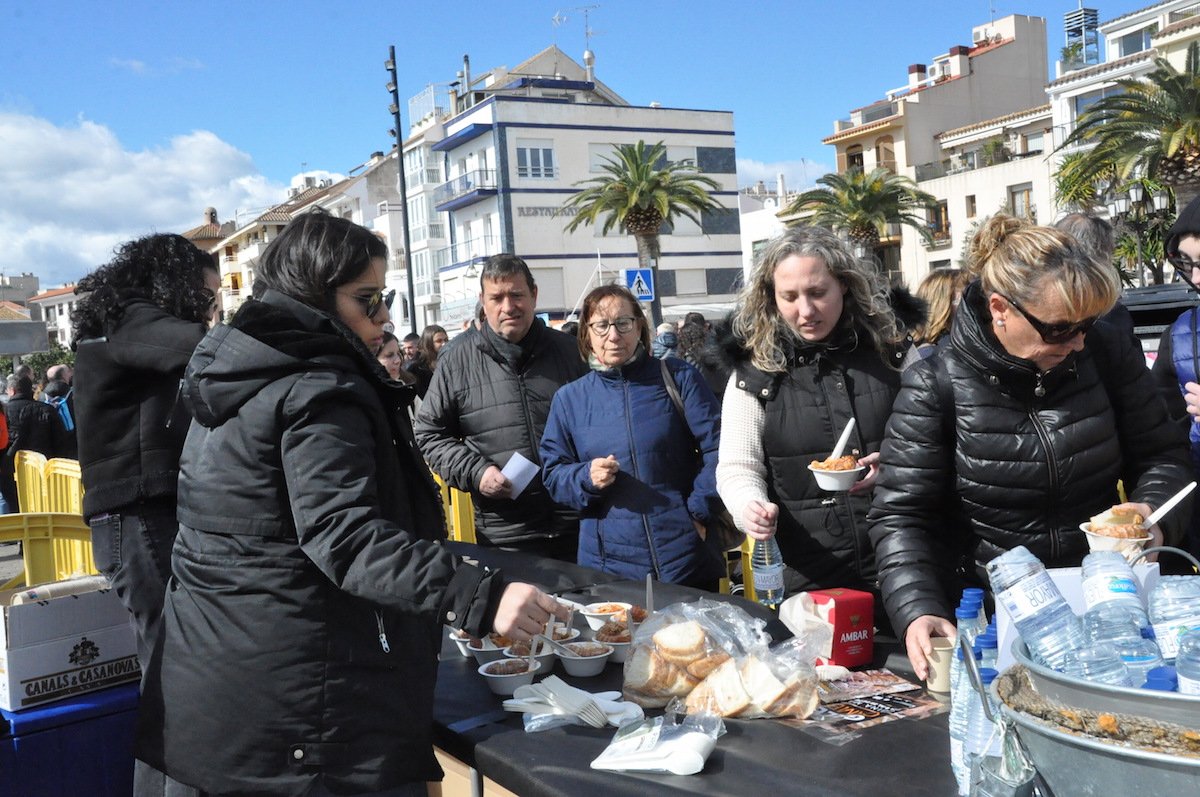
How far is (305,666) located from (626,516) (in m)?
1.79

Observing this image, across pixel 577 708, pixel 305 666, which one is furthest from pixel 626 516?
pixel 305 666

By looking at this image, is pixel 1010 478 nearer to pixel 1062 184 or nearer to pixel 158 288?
pixel 158 288

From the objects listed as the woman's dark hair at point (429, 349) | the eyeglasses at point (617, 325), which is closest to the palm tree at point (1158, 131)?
the woman's dark hair at point (429, 349)

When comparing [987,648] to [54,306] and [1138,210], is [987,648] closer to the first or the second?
[1138,210]

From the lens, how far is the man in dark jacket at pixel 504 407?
4.45 meters

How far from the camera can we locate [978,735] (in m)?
1.62

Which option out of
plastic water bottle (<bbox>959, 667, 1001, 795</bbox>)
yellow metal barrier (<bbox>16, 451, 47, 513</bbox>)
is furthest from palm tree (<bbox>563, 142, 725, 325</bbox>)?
plastic water bottle (<bbox>959, 667, 1001, 795</bbox>)

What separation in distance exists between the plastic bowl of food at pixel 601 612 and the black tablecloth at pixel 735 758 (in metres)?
0.35

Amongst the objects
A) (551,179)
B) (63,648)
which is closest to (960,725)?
(63,648)

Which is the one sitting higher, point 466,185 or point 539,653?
point 466,185

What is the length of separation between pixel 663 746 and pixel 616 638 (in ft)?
2.34

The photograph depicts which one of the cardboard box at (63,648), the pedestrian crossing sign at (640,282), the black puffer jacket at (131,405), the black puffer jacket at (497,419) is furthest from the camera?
the pedestrian crossing sign at (640,282)

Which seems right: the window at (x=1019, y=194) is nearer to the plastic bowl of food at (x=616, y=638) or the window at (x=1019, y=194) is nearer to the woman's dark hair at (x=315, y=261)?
the plastic bowl of food at (x=616, y=638)

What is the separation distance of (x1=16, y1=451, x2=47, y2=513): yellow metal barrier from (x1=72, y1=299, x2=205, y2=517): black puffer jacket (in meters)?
4.98
